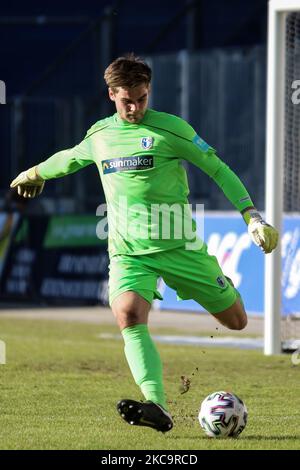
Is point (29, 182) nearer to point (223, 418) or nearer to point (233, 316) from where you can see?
point (233, 316)

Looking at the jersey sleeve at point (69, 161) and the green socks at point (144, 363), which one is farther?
the jersey sleeve at point (69, 161)

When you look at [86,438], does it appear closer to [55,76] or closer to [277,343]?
[277,343]

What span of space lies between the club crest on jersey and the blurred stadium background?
23.5ft

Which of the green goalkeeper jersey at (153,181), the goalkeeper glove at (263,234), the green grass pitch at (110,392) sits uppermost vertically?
the green goalkeeper jersey at (153,181)

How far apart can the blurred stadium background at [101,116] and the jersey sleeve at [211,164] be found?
709 centimetres

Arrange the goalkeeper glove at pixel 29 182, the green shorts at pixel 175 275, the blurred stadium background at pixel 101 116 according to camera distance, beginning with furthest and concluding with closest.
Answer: the blurred stadium background at pixel 101 116
the goalkeeper glove at pixel 29 182
the green shorts at pixel 175 275

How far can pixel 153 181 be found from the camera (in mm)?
7980

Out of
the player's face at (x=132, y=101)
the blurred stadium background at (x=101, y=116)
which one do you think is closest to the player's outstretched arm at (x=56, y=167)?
the player's face at (x=132, y=101)

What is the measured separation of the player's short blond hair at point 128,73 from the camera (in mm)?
7727

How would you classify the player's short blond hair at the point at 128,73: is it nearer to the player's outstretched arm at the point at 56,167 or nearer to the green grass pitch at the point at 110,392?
the player's outstretched arm at the point at 56,167

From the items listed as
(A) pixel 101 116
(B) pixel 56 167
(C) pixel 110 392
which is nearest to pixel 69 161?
(B) pixel 56 167

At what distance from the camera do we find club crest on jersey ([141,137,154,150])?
7.95m

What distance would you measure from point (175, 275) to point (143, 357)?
614 mm

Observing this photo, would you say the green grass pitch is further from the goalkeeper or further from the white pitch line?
the goalkeeper
